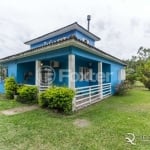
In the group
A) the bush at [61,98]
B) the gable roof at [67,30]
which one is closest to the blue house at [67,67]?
the gable roof at [67,30]

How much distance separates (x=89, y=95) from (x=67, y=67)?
3.08 meters

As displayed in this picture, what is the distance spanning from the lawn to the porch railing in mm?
1701

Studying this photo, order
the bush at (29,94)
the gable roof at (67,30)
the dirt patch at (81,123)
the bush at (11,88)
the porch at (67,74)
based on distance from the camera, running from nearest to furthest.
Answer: the dirt patch at (81,123)
the bush at (29,94)
the bush at (11,88)
the porch at (67,74)
the gable roof at (67,30)

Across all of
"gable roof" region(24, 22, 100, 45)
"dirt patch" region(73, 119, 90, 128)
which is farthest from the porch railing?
"gable roof" region(24, 22, 100, 45)

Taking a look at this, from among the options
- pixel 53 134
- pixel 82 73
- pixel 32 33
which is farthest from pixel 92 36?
pixel 53 134

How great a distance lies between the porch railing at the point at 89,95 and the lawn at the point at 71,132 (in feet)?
5.58

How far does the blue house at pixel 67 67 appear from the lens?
9.09 meters

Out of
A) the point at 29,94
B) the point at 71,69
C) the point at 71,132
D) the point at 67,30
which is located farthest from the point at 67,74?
the point at 71,132

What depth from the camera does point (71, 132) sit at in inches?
215

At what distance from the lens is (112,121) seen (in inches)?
259

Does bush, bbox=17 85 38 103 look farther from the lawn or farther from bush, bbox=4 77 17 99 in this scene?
the lawn

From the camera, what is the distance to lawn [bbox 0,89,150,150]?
177 inches

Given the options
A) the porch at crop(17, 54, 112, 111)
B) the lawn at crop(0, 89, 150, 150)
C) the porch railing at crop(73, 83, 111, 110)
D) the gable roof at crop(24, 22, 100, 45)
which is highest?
the gable roof at crop(24, 22, 100, 45)

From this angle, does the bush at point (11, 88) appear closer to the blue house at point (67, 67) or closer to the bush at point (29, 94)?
the blue house at point (67, 67)
